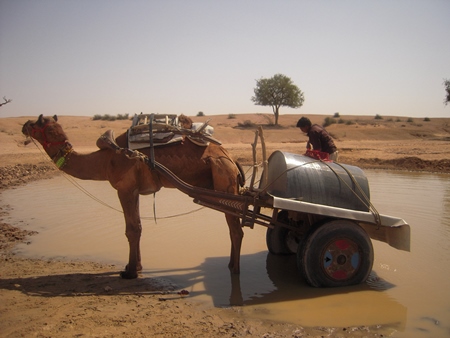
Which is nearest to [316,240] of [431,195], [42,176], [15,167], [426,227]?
[426,227]

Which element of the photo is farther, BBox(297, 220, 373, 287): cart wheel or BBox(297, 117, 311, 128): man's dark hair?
BBox(297, 117, 311, 128): man's dark hair

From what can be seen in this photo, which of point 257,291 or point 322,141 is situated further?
point 322,141

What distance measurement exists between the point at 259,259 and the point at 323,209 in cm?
208

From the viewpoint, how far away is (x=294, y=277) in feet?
20.5

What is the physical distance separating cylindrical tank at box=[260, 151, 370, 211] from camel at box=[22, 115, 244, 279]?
2.46ft

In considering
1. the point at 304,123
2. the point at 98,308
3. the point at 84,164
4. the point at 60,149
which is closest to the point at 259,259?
the point at 304,123

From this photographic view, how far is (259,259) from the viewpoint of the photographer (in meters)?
7.14

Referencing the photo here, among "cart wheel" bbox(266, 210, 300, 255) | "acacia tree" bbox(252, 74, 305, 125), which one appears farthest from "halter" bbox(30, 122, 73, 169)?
"acacia tree" bbox(252, 74, 305, 125)

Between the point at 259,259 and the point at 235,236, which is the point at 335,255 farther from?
the point at 259,259

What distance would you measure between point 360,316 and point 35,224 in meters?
7.09

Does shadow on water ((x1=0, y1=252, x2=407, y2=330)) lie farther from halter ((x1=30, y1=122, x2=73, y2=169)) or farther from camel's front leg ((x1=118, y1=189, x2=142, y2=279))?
halter ((x1=30, y1=122, x2=73, y2=169))

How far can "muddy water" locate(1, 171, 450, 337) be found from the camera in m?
5.08

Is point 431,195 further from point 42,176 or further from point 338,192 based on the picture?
point 42,176

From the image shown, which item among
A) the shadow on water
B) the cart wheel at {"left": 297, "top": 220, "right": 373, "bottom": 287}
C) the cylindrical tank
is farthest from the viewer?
the cylindrical tank
